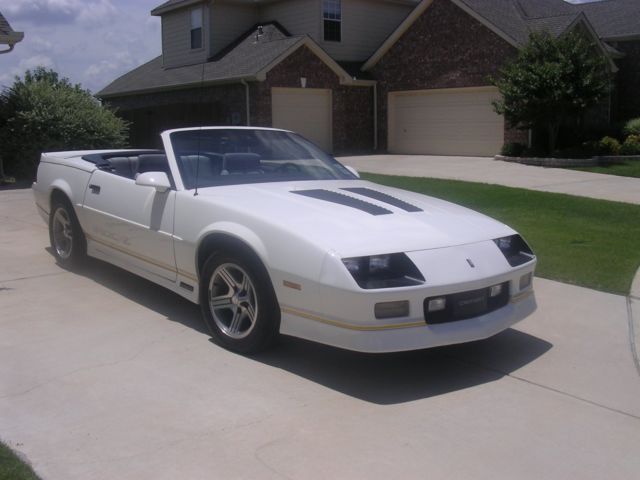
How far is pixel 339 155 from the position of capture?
23.6 meters

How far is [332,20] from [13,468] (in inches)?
943

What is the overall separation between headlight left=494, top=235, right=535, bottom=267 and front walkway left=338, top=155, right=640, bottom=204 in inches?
311

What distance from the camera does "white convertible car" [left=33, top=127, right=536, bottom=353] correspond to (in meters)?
4.30

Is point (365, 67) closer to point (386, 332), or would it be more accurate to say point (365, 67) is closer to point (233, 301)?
point (233, 301)

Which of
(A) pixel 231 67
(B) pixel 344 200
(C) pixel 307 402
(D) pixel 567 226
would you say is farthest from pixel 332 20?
(C) pixel 307 402

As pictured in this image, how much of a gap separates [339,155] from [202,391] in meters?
19.7

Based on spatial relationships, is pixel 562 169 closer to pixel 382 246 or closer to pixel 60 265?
pixel 60 265

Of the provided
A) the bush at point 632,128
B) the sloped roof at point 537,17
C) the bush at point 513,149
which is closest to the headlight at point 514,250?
the bush at point 513,149

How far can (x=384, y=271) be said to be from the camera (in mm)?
4383

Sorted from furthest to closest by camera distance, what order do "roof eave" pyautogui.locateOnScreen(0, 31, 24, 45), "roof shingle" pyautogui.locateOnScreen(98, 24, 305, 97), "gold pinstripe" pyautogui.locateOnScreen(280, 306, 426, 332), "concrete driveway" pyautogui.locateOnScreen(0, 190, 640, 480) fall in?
"roof shingle" pyautogui.locateOnScreen(98, 24, 305, 97) → "roof eave" pyautogui.locateOnScreen(0, 31, 24, 45) → "gold pinstripe" pyautogui.locateOnScreen(280, 306, 426, 332) → "concrete driveway" pyautogui.locateOnScreen(0, 190, 640, 480)

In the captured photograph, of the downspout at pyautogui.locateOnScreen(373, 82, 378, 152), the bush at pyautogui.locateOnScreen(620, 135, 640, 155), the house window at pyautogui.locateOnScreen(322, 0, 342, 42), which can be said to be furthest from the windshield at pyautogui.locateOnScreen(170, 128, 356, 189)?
the house window at pyautogui.locateOnScreen(322, 0, 342, 42)

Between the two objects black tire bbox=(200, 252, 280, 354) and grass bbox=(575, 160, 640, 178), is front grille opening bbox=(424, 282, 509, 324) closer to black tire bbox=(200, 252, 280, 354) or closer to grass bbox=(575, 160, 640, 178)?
black tire bbox=(200, 252, 280, 354)

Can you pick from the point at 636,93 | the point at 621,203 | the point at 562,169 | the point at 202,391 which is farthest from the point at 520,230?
the point at 636,93

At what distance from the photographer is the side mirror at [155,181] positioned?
5.57m
